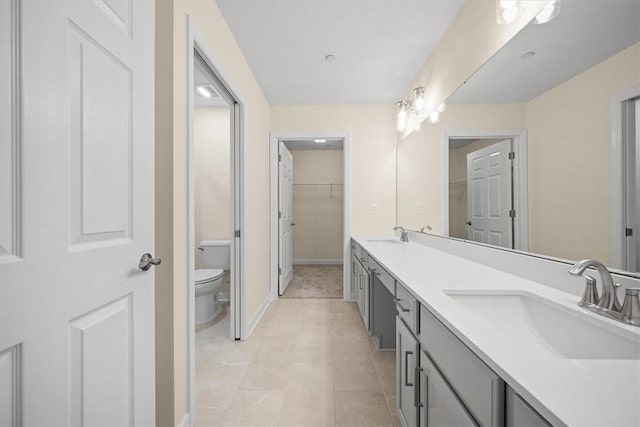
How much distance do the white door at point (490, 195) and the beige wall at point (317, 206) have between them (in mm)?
3973

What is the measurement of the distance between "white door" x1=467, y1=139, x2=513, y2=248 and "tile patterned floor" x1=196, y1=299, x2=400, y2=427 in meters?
1.07

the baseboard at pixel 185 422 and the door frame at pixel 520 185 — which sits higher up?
the door frame at pixel 520 185

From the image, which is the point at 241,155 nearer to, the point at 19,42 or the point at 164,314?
the point at 164,314

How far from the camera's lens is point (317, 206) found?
5703 mm

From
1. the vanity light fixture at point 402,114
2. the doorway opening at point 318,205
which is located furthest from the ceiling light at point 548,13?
the doorway opening at point 318,205

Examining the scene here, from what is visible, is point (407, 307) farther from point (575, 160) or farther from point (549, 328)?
point (575, 160)

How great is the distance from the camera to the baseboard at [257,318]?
7.57ft

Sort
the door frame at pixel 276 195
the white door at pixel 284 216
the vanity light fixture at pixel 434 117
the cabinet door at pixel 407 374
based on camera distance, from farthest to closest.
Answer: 1. the white door at pixel 284 216
2. the door frame at pixel 276 195
3. the vanity light fixture at pixel 434 117
4. the cabinet door at pixel 407 374

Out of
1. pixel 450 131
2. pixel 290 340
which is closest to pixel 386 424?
pixel 290 340

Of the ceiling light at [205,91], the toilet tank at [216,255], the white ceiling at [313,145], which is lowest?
the toilet tank at [216,255]

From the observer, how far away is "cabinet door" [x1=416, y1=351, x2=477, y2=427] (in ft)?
2.34

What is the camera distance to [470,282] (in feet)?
3.70

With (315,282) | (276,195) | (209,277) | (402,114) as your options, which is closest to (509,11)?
(402,114)

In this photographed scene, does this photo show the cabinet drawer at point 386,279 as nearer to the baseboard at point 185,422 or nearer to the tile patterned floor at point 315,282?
the baseboard at point 185,422
